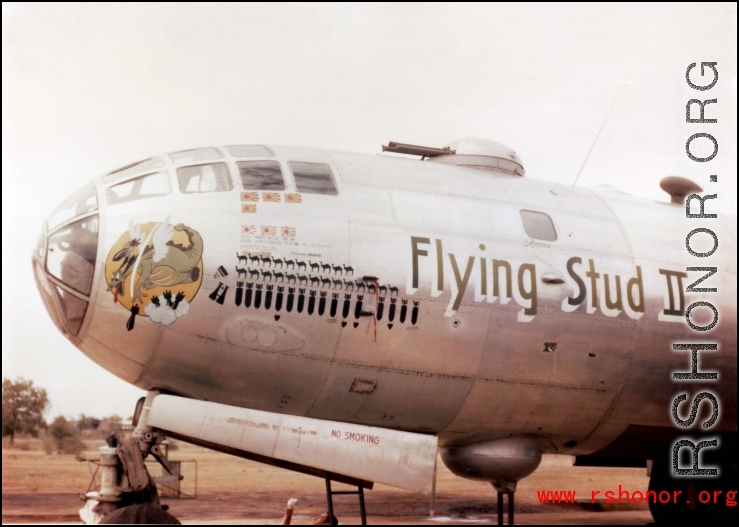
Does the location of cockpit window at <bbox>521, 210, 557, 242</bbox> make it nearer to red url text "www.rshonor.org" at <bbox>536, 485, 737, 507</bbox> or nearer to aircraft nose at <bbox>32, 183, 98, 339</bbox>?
red url text "www.rshonor.org" at <bbox>536, 485, 737, 507</bbox>

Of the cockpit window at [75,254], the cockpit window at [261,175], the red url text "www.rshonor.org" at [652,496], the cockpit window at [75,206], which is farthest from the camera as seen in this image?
the red url text "www.rshonor.org" at [652,496]

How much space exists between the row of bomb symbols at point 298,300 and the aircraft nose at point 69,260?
4.23 feet

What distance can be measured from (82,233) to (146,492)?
2674mm

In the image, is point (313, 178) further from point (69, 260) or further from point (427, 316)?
point (69, 260)

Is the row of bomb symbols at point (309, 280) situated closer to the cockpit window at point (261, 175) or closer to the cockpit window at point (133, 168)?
the cockpit window at point (261, 175)

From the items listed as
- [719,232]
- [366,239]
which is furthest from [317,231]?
[719,232]

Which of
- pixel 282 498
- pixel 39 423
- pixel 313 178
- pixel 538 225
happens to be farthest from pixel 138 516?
pixel 39 423

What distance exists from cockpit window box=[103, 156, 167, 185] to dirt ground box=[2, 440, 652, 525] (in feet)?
35.7

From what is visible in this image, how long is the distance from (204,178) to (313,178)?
3.93 ft

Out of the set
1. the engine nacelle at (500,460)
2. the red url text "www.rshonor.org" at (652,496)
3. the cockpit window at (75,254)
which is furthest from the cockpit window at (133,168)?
the red url text "www.rshonor.org" at (652,496)

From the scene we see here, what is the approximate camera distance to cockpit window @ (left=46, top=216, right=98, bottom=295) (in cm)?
730

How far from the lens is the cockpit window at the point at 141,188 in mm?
7633

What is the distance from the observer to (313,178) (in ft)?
27.1

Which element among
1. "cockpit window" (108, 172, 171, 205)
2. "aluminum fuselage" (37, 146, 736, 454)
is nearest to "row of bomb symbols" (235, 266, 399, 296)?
"aluminum fuselage" (37, 146, 736, 454)
